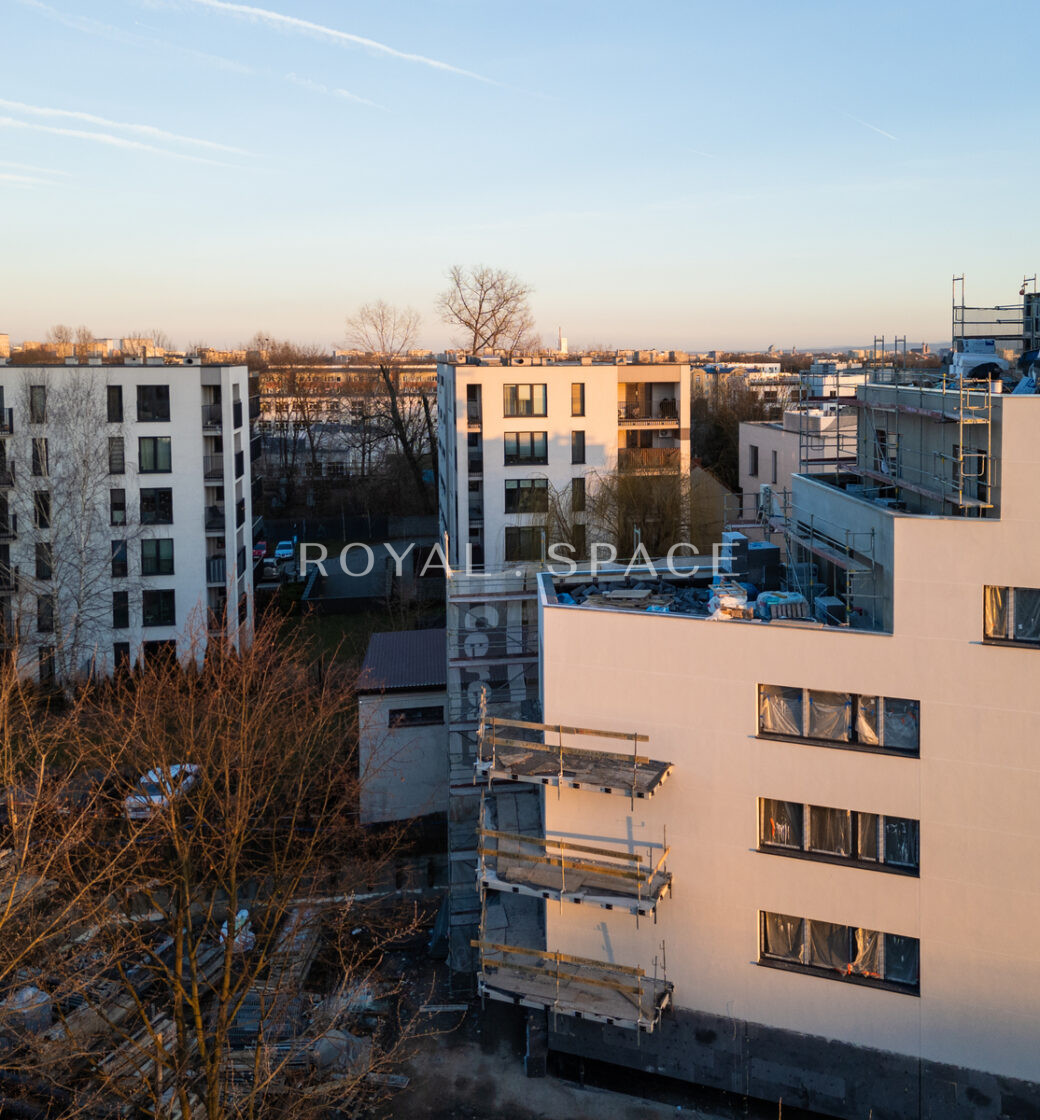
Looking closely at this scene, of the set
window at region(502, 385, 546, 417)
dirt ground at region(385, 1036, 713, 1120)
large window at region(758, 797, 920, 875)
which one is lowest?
dirt ground at region(385, 1036, 713, 1120)

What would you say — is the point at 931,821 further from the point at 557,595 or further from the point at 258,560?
the point at 258,560

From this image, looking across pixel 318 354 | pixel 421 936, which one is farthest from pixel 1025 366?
pixel 318 354

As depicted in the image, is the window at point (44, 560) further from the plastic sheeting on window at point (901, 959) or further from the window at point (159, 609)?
the plastic sheeting on window at point (901, 959)

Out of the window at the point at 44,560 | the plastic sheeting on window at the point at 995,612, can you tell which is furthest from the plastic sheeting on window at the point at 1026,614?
the window at the point at 44,560

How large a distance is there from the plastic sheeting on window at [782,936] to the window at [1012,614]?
506 centimetres

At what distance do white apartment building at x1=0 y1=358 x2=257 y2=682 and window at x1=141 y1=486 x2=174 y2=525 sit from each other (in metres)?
0.04

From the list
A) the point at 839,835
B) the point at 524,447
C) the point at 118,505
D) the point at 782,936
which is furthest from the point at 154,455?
the point at 839,835

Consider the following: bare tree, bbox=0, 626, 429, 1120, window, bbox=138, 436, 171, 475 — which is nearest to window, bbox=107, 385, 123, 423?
window, bbox=138, 436, 171, 475

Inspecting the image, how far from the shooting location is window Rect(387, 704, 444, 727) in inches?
960

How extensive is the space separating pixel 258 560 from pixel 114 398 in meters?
13.8

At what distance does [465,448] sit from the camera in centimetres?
3962

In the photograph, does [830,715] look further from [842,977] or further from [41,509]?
[41,509]

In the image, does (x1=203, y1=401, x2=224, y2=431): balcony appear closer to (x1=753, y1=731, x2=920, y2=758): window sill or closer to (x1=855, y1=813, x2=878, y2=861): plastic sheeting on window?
(x1=753, y1=731, x2=920, y2=758): window sill

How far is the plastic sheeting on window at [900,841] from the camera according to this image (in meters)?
14.6
